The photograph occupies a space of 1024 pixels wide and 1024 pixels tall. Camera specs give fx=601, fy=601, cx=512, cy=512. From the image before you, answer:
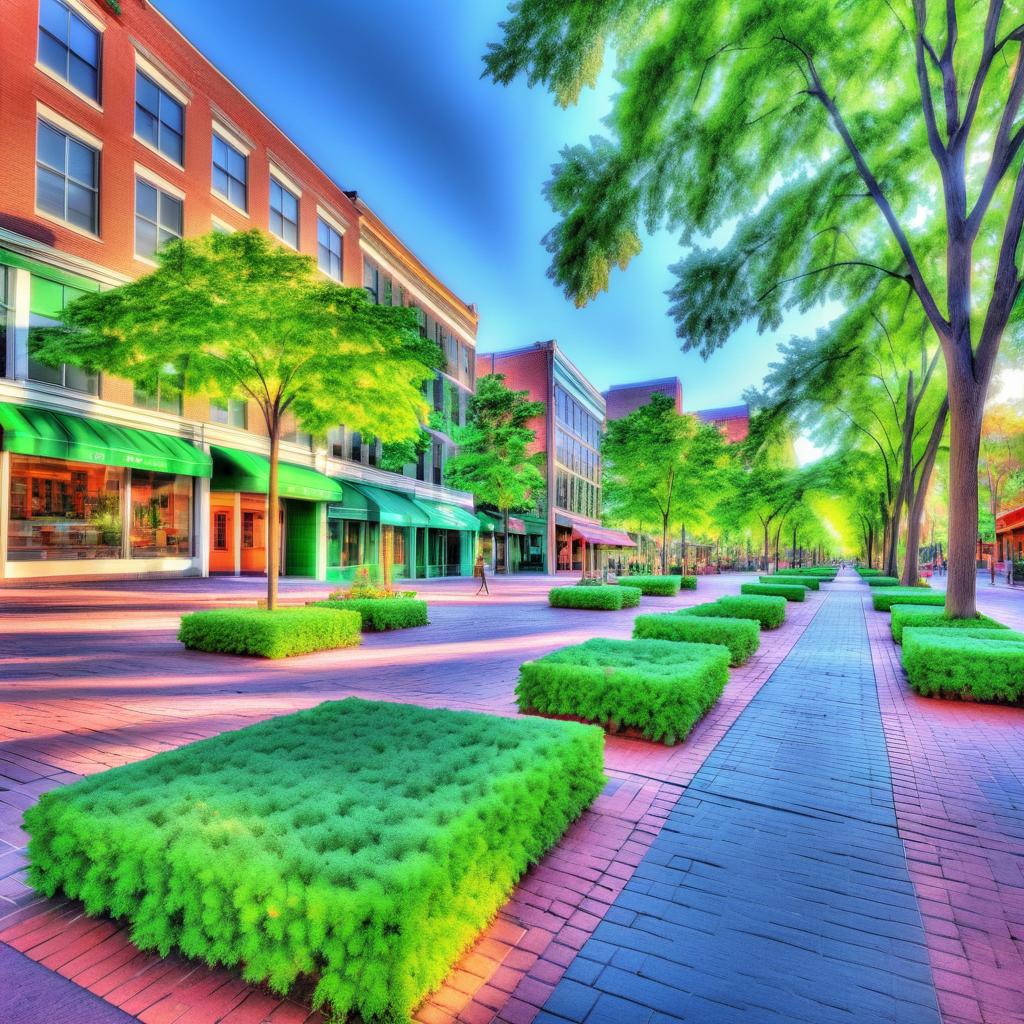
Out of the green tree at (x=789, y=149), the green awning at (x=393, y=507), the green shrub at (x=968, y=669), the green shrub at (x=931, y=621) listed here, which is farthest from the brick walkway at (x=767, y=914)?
the green awning at (x=393, y=507)

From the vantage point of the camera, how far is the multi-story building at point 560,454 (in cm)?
4544

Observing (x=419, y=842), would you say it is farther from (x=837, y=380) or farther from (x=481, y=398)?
(x=481, y=398)

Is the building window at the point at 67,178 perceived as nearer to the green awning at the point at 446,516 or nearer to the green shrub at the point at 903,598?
the green awning at the point at 446,516

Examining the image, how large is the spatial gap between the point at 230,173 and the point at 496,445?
17.2 metres

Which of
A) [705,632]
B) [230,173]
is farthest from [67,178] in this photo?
[705,632]

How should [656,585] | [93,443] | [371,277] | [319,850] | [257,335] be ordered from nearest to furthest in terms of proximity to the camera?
[319,850], [257,335], [93,443], [656,585], [371,277]

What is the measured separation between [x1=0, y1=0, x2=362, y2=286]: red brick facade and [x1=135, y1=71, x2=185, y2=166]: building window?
29cm

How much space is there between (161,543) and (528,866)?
19670mm

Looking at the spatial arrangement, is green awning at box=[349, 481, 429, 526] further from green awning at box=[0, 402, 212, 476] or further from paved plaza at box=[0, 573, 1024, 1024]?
paved plaza at box=[0, 573, 1024, 1024]

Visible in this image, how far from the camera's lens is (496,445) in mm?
33469

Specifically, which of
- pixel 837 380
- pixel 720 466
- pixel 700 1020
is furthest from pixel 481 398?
pixel 700 1020

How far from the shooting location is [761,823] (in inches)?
153

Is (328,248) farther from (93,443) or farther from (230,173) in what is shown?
(93,443)

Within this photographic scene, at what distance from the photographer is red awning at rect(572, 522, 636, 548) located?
4866 cm
